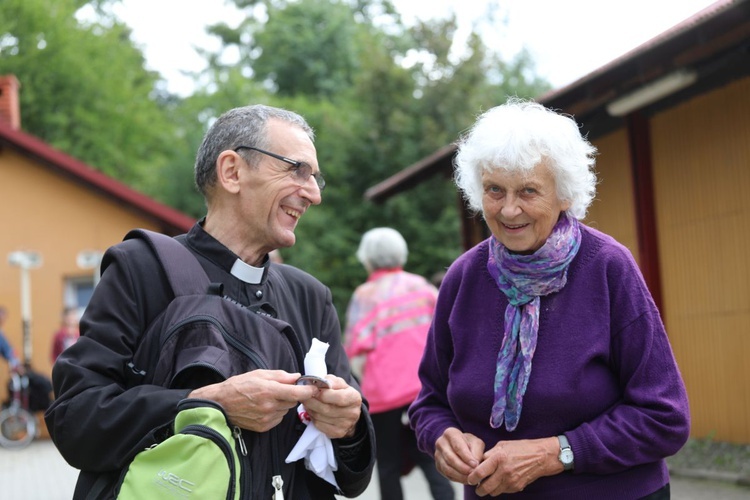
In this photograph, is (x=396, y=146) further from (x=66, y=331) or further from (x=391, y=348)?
(x=391, y=348)

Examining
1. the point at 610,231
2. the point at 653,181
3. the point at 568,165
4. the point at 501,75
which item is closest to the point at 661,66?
the point at 653,181

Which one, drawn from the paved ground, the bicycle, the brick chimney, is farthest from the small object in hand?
the brick chimney

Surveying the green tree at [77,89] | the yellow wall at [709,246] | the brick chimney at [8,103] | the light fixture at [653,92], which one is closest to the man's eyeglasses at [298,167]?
the light fixture at [653,92]

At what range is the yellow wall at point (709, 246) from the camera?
28.7 ft

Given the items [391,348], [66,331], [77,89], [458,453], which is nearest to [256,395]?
[458,453]

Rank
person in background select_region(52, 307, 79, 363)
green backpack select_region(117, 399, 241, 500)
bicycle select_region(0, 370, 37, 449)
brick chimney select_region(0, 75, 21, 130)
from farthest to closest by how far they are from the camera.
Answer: brick chimney select_region(0, 75, 21, 130), person in background select_region(52, 307, 79, 363), bicycle select_region(0, 370, 37, 449), green backpack select_region(117, 399, 241, 500)

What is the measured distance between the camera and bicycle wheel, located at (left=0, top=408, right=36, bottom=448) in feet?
51.9

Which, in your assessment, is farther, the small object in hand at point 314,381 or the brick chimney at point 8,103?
the brick chimney at point 8,103

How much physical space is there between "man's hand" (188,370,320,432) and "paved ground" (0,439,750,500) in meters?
5.53

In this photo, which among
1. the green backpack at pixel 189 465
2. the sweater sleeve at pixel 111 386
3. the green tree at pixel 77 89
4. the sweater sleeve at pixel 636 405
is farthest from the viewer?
the green tree at pixel 77 89

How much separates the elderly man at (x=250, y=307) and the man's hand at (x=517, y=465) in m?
0.36

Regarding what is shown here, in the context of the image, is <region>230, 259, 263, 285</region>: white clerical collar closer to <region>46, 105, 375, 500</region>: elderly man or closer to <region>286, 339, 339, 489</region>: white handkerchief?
<region>46, 105, 375, 500</region>: elderly man

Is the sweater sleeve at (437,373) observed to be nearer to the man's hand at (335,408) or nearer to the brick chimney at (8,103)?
the man's hand at (335,408)

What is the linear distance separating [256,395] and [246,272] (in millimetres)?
489
